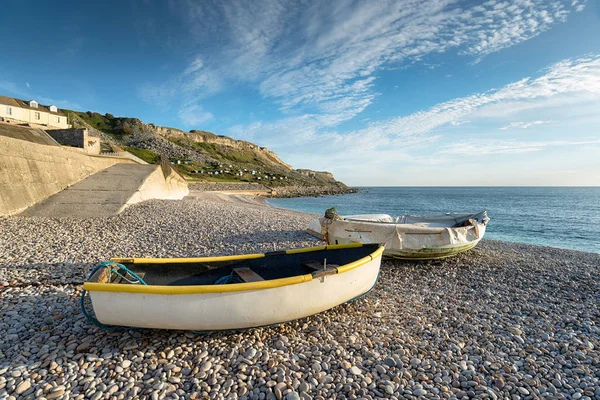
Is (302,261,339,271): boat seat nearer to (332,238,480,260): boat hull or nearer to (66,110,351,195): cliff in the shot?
(332,238,480,260): boat hull

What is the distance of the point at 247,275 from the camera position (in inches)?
249

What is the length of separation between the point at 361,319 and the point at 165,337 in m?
3.84

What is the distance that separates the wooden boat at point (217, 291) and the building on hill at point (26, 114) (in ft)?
179

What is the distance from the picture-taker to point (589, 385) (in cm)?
449

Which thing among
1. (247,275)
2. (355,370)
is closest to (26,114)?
(247,275)

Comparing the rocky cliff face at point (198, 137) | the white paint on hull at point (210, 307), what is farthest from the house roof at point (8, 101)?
the rocky cliff face at point (198, 137)

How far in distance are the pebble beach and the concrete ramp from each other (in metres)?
6.15

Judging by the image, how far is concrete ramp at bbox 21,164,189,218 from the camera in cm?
1467

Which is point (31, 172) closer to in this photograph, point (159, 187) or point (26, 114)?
point (159, 187)

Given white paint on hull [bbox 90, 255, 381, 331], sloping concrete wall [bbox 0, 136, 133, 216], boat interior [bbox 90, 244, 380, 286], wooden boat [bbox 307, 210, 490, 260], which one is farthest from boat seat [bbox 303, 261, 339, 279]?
sloping concrete wall [bbox 0, 136, 133, 216]

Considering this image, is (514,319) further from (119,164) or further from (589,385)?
(119,164)

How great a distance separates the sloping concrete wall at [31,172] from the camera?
13578 millimetres

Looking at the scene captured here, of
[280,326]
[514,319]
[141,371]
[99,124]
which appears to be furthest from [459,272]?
[99,124]

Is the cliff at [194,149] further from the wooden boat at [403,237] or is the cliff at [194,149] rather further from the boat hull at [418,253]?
the boat hull at [418,253]
